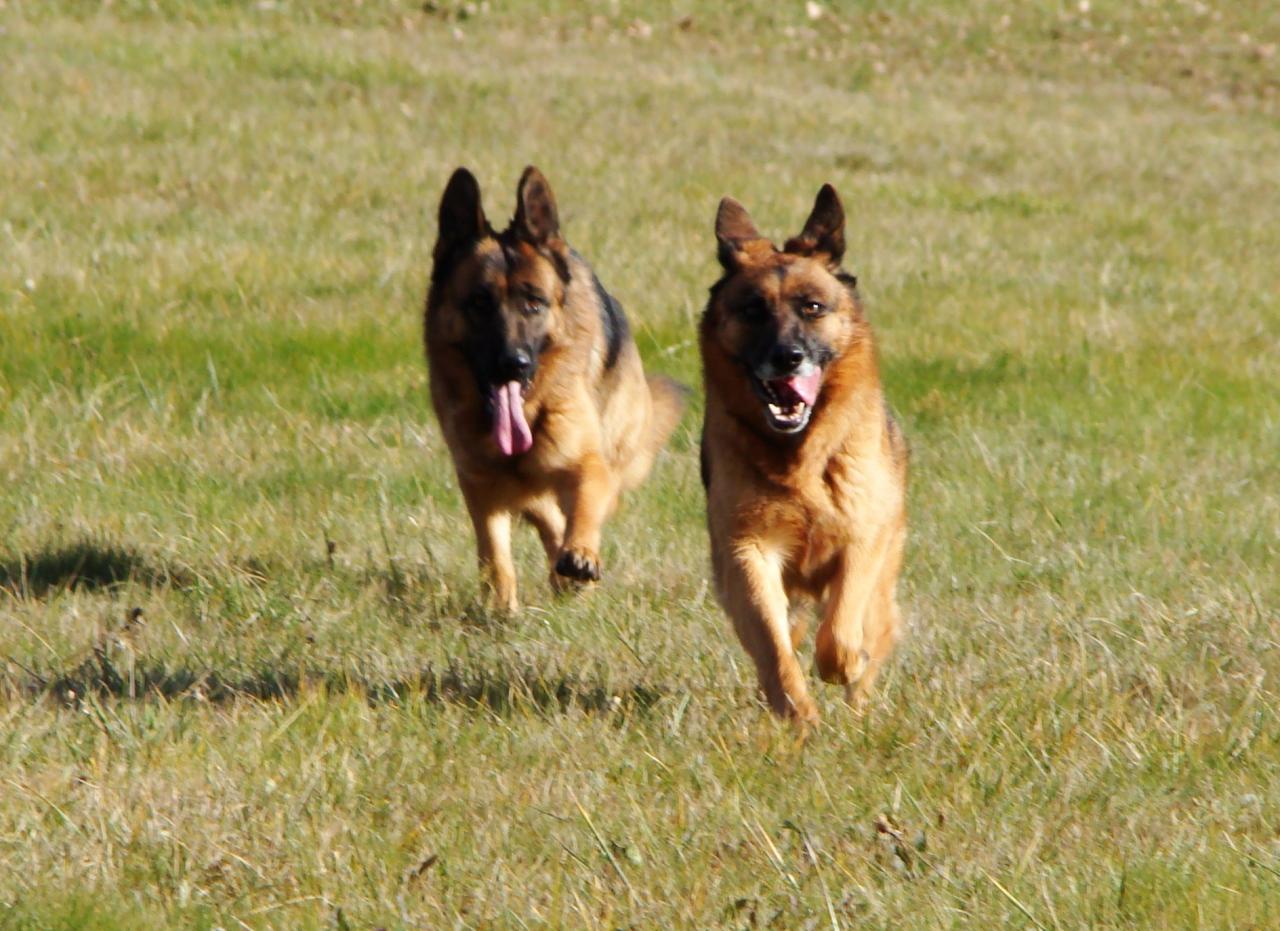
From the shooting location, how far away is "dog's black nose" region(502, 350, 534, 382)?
5961 millimetres

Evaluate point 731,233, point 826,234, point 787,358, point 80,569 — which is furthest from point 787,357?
point 80,569

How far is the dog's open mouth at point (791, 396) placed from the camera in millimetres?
4863

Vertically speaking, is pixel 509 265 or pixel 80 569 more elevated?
pixel 509 265

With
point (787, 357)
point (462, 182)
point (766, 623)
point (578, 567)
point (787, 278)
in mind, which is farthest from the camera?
point (462, 182)

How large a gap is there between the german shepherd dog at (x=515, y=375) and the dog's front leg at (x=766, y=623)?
113 cm

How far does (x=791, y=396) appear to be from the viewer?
489 centimetres

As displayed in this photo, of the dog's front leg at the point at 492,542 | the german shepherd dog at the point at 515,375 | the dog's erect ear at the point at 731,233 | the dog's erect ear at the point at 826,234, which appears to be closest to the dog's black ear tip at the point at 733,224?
the dog's erect ear at the point at 731,233

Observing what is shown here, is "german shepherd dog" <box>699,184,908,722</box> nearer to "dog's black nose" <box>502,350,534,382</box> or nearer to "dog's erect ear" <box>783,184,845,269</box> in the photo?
"dog's erect ear" <box>783,184,845,269</box>

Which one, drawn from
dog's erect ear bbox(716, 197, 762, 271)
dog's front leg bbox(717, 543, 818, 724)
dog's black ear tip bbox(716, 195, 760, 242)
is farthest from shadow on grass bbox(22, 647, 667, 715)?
dog's black ear tip bbox(716, 195, 760, 242)

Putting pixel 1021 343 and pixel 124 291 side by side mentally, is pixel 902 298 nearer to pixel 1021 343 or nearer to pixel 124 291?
pixel 1021 343

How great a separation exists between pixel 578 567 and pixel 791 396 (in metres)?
1.12

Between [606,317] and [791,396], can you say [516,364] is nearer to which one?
[606,317]

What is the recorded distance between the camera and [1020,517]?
676cm

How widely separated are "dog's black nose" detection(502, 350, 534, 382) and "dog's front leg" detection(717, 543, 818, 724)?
138cm
